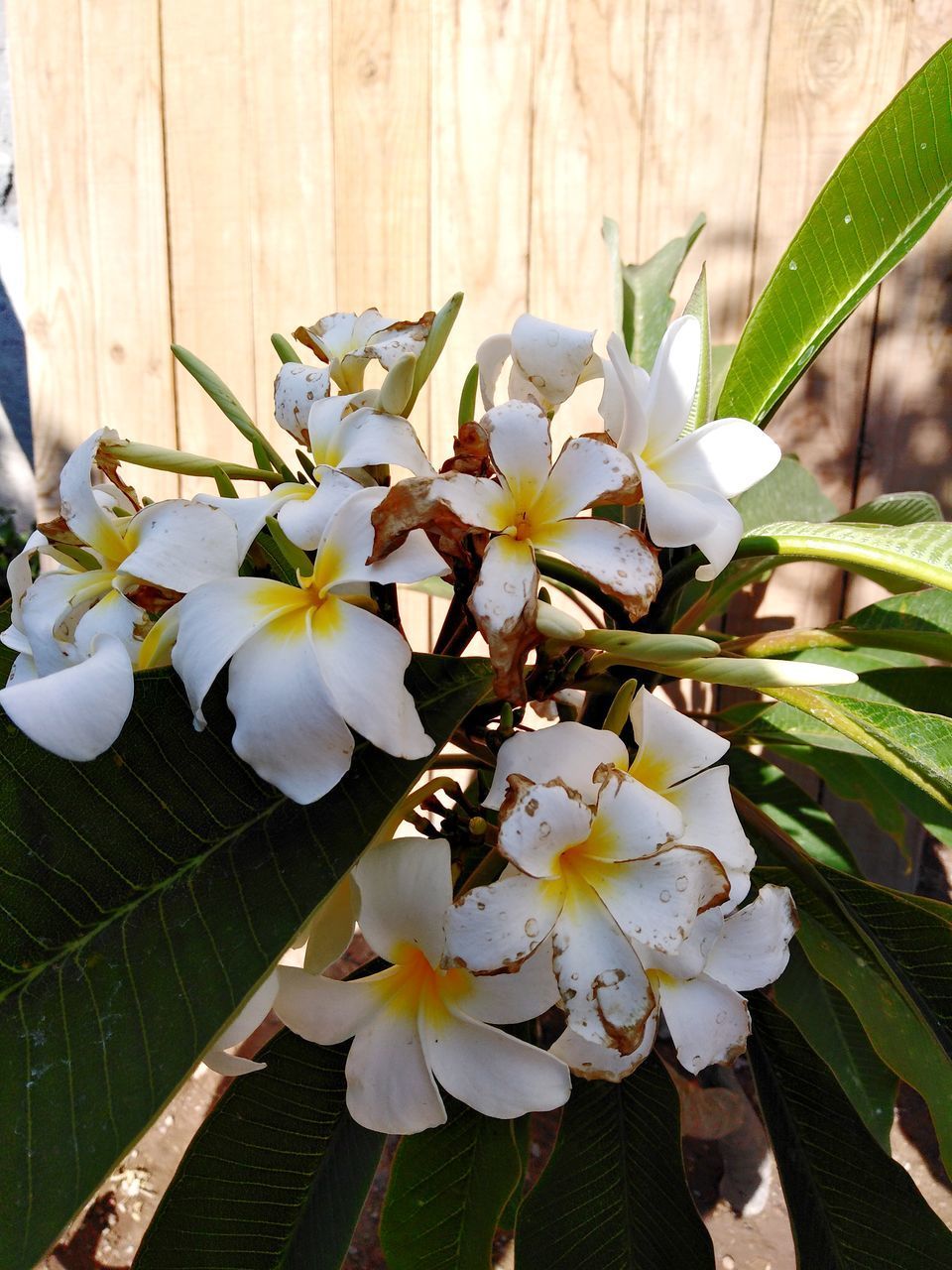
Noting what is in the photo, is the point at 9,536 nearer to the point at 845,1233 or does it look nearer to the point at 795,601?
the point at 795,601

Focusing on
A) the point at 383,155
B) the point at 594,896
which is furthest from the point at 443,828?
the point at 383,155

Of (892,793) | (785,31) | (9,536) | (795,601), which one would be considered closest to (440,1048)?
(892,793)

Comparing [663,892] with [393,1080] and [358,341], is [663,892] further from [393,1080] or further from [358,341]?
[358,341]

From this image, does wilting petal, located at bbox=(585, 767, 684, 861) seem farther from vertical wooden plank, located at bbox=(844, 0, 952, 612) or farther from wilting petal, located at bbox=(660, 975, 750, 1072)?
vertical wooden plank, located at bbox=(844, 0, 952, 612)

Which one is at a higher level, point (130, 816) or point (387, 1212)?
point (130, 816)

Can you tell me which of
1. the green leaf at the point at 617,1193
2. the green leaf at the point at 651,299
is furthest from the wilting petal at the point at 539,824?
the green leaf at the point at 651,299

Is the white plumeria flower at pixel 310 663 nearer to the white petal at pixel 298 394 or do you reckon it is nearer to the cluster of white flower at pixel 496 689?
the cluster of white flower at pixel 496 689
